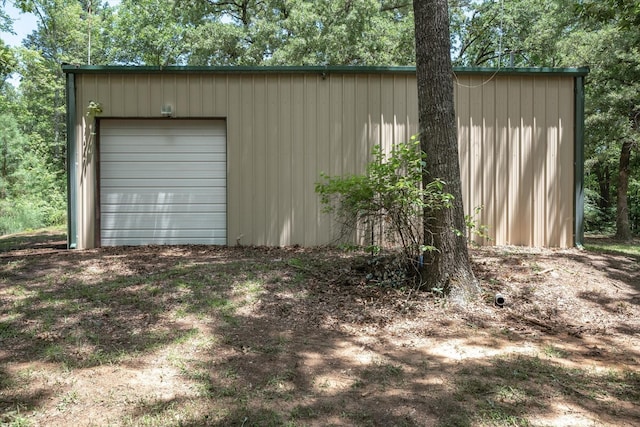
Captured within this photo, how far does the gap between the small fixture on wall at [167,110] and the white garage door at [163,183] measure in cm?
20

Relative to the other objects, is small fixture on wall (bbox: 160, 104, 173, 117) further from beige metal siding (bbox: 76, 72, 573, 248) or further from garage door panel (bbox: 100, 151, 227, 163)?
garage door panel (bbox: 100, 151, 227, 163)

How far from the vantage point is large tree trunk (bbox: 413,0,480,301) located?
4488 mm

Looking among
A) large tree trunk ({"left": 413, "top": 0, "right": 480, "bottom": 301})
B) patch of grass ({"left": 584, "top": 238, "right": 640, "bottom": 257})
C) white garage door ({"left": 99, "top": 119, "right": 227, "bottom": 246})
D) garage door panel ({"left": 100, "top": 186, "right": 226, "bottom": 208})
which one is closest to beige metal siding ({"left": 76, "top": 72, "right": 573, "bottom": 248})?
white garage door ({"left": 99, "top": 119, "right": 227, "bottom": 246})

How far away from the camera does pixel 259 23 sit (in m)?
16.9

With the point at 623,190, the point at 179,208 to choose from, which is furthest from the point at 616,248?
the point at 179,208

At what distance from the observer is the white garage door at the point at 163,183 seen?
24.9 ft

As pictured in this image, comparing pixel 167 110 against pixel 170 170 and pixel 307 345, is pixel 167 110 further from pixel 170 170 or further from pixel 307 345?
pixel 307 345

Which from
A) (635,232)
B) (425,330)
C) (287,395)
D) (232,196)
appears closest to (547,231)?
(425,330)

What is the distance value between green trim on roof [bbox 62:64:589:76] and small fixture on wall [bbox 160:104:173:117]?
549 mm

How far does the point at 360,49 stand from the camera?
15930 millimetres

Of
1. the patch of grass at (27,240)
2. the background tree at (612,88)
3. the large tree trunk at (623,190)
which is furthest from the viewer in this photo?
the large tree trunk at (623,190)

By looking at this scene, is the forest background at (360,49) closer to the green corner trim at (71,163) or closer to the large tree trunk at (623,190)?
the large tree trunk at (623,190)

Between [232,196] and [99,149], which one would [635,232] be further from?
[99,149]

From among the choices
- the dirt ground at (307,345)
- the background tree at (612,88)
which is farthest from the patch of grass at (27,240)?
the background tree at (612,88)
